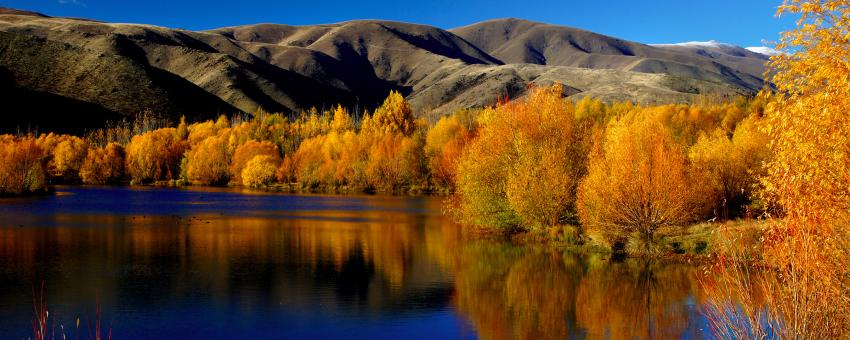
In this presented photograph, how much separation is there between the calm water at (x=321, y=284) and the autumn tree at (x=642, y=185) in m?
3.07

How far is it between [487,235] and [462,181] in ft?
12.3

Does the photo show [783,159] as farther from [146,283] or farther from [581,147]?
[581,147]

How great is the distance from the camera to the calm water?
21.1 meters

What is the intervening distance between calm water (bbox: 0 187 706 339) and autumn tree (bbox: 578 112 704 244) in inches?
121

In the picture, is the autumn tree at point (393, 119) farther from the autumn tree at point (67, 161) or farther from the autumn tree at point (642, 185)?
the autumn tree at point (642, 185)

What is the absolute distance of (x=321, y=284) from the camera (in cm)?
2734

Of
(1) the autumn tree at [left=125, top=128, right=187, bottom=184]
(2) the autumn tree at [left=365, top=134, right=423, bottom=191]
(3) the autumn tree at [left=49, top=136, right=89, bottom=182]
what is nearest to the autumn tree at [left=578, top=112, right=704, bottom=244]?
(2) the autumn tree at [left=365, top=134, right=423, bottom=191]

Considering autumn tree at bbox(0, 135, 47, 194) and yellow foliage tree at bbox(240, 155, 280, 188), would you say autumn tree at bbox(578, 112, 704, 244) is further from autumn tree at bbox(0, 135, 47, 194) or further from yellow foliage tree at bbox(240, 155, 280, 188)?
yellow foliage tree at bbox(240, 155, 280, 188)

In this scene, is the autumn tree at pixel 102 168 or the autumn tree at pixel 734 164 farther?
the autumn tree at pixel 102 168

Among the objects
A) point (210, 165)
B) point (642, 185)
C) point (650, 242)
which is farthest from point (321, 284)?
point (210, 165)

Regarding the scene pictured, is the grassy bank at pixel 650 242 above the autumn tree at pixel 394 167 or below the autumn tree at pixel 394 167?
below

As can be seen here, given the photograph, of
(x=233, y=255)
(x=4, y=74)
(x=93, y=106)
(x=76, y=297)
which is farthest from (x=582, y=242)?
(x=4, y=74)

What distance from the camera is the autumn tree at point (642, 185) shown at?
33.7m

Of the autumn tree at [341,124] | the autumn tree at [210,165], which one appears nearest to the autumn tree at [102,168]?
the autumn tree at [210,165]
